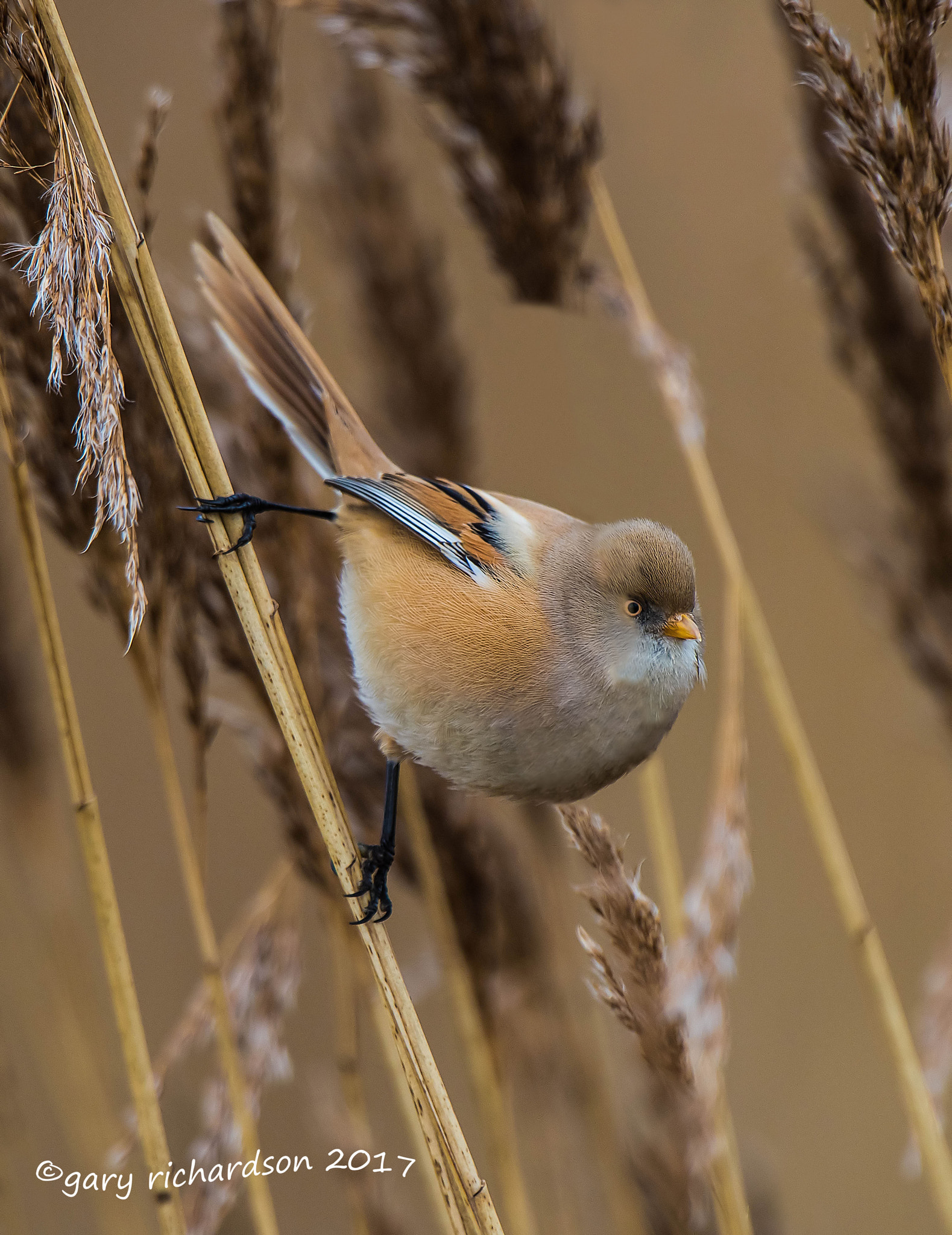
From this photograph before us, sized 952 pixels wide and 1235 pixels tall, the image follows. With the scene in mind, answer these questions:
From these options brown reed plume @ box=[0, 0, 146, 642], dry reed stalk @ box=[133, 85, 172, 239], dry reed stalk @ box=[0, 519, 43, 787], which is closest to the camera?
brown reed plume @ box=[0, 0, 146, 642]

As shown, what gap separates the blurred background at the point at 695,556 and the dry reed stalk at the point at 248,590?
1.24m

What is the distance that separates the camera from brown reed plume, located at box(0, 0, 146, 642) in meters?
1.04

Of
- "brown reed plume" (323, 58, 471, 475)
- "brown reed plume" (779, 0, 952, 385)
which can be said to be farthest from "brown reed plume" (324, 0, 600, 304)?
"brown reed plume" (779, 0, 952, 385)

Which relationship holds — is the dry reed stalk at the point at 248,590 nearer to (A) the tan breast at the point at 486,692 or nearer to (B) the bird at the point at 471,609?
(B) the bird at the point at 471,609

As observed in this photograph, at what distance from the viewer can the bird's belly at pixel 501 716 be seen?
128cm

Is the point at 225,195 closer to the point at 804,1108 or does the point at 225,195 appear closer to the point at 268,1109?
the point at 268,1109

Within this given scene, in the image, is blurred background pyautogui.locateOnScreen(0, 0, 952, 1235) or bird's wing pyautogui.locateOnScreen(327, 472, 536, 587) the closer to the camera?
bird's wing pyautogui.locateOnScreen(327, 472, 536, 587)

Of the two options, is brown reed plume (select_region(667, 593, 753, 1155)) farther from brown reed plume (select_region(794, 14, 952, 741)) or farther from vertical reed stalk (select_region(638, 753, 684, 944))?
brown reed plume (select_region(794, 14, 952, 741))

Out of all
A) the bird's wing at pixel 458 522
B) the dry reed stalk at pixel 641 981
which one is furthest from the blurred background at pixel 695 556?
the dry reed stalk at pixel 641 981

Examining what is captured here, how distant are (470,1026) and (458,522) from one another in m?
0.77

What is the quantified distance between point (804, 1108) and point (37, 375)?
245 centimetres

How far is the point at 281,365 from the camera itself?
1524 mm

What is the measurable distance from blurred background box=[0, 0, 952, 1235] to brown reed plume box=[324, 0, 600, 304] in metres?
0.77

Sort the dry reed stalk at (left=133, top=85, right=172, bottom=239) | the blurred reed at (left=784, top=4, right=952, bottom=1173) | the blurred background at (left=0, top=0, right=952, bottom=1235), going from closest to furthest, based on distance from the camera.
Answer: the dry reed stalk at (left=133, top=85, right=172, bottom=239) < the blurred reed at (left=784, top=4, right=952, bottom=1173) < the blurred background at (left=0, top=0, right=952, bottom=1235)
